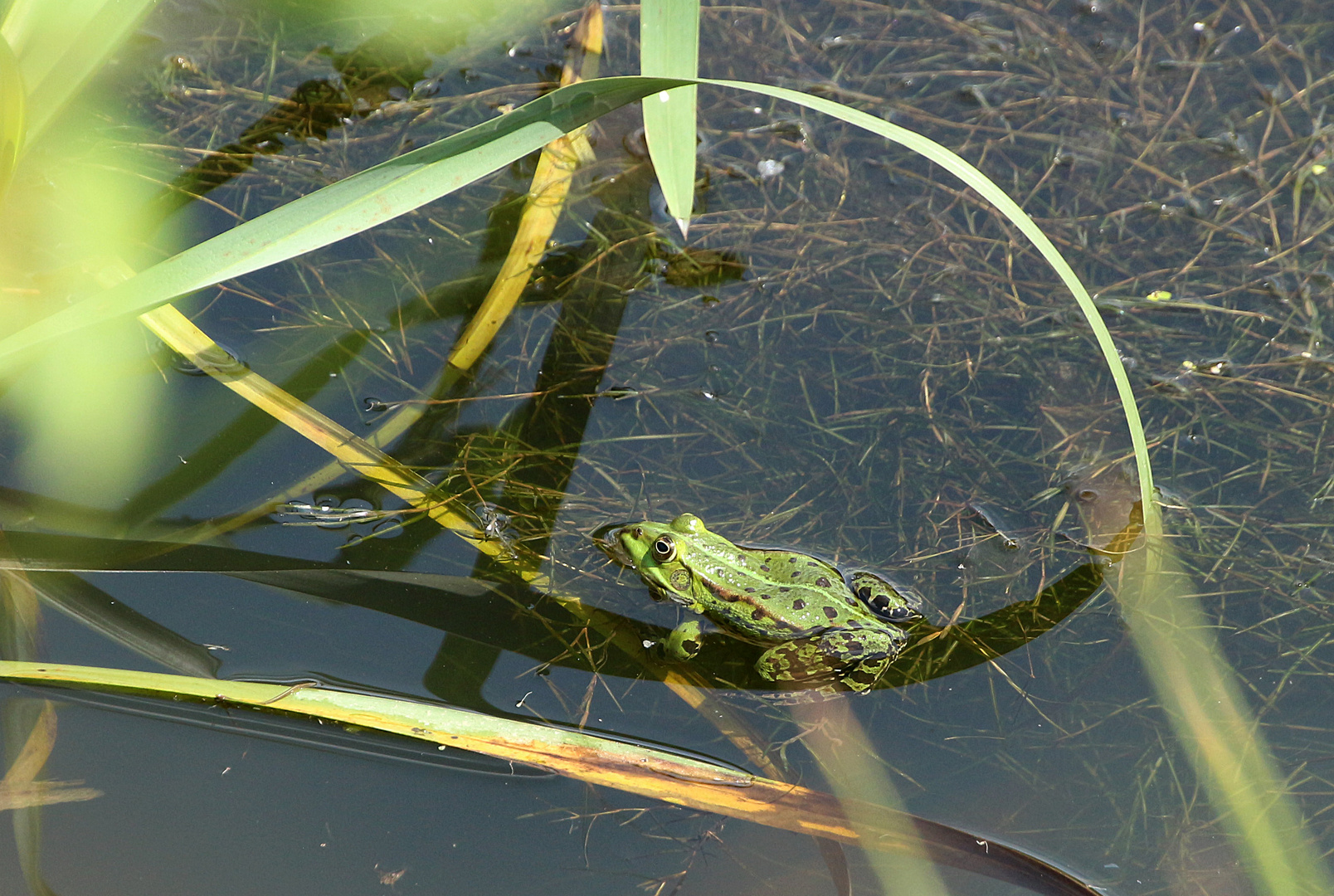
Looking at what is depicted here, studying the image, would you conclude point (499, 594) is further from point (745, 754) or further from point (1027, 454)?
point (1027, 454)

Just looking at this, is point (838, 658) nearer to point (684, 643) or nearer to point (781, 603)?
point (781, 603)

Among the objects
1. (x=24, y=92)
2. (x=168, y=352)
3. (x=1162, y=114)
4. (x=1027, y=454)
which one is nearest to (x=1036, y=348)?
(x=1027, y=454)

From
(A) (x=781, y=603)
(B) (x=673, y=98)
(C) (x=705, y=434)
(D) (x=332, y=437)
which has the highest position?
(B) (x=673, y=98)

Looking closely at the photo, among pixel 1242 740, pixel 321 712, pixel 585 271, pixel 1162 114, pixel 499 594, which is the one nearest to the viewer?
pixel 321 712

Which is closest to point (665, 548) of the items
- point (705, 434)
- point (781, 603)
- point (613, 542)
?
point (613, 542)

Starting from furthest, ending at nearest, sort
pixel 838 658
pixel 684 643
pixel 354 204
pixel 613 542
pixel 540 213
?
pixel 540 213 → pixel 613 542 → pixel 684 643 → pixel 838 658 → pixel 354 204

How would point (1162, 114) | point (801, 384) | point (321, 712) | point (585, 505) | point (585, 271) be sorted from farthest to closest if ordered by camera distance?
point (1162, 114) → point (585, 271) → point (801, 384) → point (585, 505) → point (321, 712)
